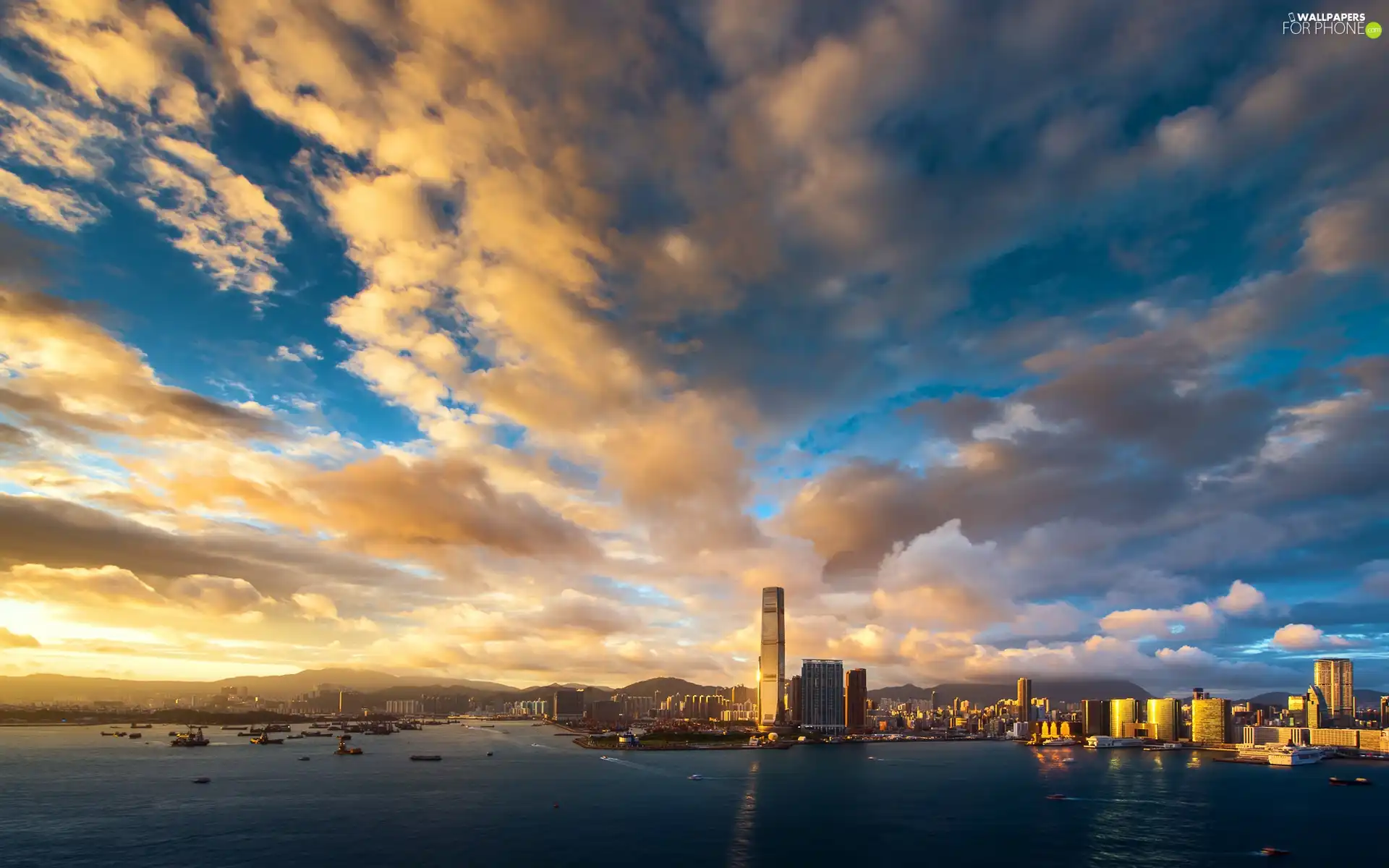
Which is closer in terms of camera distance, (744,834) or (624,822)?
(744,834)

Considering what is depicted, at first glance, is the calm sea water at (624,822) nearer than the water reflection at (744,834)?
No

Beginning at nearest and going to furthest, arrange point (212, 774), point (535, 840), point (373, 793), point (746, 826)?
point (535, 840) → point (746, 826) → point (373, 793) → point (212, 774)

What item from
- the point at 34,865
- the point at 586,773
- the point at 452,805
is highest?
the point at 34,865

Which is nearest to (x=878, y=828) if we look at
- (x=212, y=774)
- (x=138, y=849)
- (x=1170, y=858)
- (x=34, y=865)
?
(x=1170, y=858)

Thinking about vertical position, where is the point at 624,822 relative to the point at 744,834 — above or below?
below

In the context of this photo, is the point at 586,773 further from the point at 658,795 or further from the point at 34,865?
the point at 34,865

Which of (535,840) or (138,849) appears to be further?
(535,840)

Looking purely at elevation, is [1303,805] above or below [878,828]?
below

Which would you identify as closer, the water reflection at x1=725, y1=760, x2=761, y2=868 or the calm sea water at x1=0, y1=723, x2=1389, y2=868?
the water reflection at x1=725, y1=760, x2=761, y2=868
